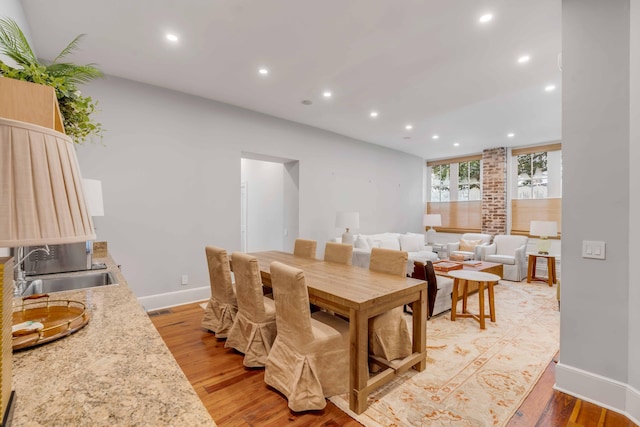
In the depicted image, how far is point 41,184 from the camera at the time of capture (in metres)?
0.55

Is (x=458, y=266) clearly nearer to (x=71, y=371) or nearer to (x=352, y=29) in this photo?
(x=352, y=29)

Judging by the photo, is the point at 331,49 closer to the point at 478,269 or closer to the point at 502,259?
the point at 478,269

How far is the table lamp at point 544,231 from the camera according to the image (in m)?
5.61

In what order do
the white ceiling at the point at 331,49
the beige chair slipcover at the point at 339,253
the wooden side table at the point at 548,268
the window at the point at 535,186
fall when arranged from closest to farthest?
the white ceiling at the point at 331,49 < the beige chair slipcover at the point at 339,253 < the wooden side table at the point at 548,268 < the window at the point at 535,186

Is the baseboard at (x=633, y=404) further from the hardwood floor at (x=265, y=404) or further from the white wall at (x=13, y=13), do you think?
the white wall at (x=13, y=13)

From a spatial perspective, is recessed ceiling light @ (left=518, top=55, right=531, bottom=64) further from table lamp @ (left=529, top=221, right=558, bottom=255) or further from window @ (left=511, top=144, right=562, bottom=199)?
window @ (left=511, top=144, right=562, bottom=199)

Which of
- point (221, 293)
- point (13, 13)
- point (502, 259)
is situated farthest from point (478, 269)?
point (13, 13)

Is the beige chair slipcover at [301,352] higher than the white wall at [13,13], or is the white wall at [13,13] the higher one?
the white wall at [13,13]

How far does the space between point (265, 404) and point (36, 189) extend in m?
2.08

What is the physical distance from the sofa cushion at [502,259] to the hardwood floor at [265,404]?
3.56m

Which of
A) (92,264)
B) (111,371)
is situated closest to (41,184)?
(111,371)

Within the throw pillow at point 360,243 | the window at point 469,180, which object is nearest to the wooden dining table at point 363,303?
the throw pillow at point 360,243

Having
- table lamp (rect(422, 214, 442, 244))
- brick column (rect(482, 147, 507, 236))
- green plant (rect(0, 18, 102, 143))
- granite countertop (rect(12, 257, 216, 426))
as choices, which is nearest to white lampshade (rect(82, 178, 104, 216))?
green plant (rect(0, 18, 102, 143))

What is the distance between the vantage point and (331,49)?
3029 millimetres
